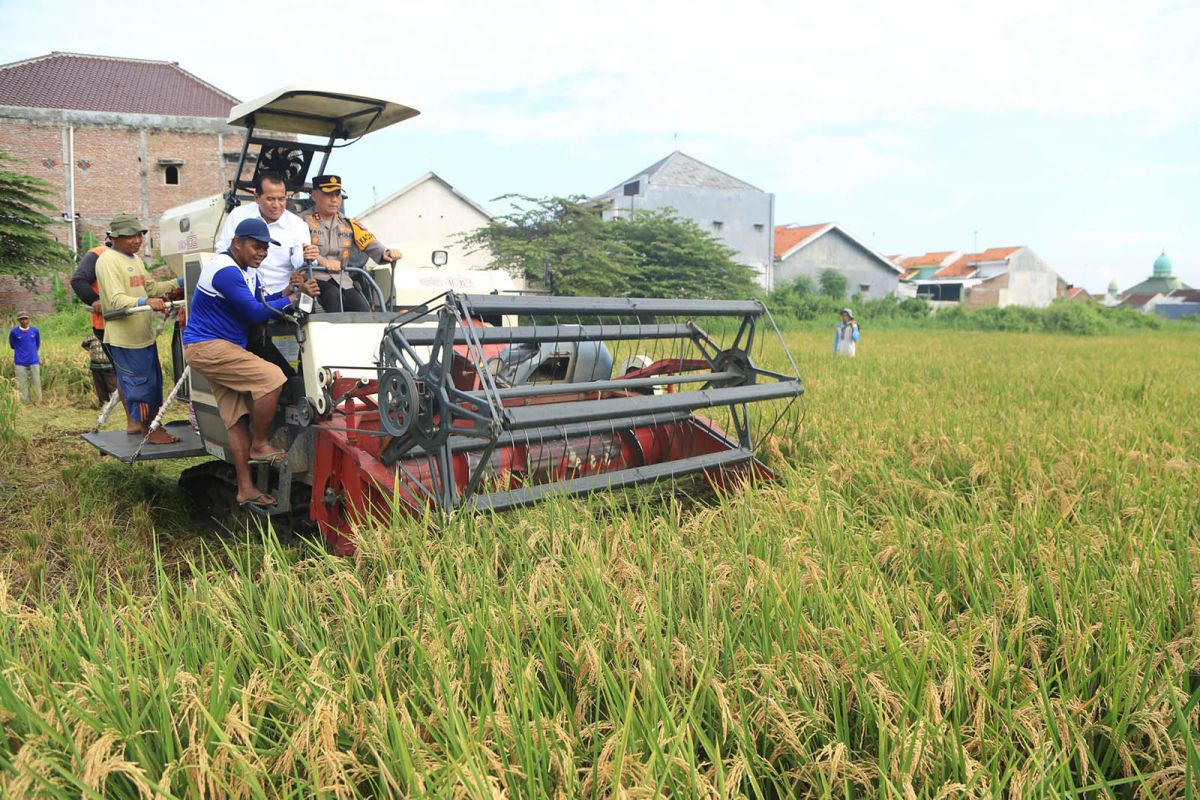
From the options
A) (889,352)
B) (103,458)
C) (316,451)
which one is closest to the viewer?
(316,451)

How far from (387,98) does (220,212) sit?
4.61 ft

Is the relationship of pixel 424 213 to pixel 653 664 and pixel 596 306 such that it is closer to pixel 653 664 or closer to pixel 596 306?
pixel 596 306

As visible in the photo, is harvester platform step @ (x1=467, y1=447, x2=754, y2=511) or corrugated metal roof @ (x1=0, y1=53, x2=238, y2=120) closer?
harvester platform step @ (x1=467, y1=447, x2=754, y2=511)

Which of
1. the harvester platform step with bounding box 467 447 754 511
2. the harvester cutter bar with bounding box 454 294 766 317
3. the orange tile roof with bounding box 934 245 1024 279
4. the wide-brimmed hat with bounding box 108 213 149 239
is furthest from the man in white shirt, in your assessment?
the orange tile roof with bounding box 934 245 1024 279

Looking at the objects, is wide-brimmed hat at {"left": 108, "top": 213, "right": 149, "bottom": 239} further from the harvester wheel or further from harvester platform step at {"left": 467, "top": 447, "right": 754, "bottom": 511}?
harvester platform step at {"left": 467, "top": 447, "right": 754, "bottom": 511}

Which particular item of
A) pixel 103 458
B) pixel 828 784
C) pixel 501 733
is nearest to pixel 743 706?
pixel 828 784

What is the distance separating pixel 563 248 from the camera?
30641mm

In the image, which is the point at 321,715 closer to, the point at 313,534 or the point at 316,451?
the point at 316,451

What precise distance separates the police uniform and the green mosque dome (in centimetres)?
11981

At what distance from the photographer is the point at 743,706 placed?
2.15m

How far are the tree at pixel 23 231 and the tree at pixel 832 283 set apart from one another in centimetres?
3572

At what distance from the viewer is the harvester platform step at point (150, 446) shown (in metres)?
5.32

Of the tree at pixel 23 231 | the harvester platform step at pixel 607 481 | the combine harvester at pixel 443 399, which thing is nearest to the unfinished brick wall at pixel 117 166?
the tree at pixel 23 231

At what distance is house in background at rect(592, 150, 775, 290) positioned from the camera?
44.6 meters
